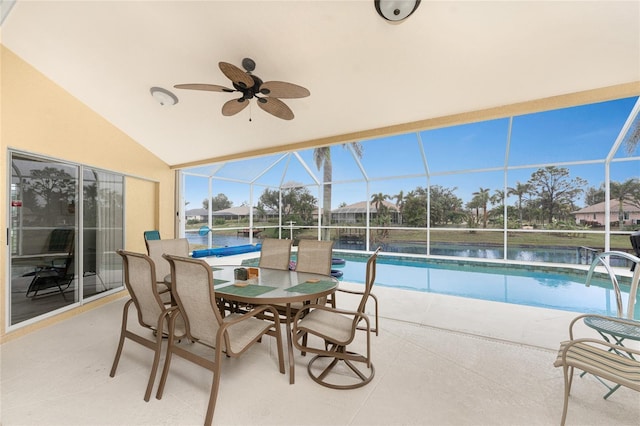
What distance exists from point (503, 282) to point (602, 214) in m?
3.48

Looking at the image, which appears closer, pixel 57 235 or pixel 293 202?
pixel 57 235

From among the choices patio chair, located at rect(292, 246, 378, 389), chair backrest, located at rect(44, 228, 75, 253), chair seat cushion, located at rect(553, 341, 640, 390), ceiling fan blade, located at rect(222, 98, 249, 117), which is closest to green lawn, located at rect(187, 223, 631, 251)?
chair backrest, located at rect(44, 228, 75, 253)

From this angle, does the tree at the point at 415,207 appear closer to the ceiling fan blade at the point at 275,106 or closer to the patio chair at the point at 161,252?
the ceiling fan blade at the point at 275,106

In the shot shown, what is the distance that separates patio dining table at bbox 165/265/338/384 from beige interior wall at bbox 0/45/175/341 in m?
2.26

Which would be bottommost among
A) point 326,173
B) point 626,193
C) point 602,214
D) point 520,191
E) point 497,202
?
point 602,214

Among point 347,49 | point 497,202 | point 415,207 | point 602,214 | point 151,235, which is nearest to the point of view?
point 347,49

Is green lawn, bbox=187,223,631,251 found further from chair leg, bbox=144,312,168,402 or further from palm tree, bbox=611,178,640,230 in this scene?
chair leg, bbox=144,312,168,402

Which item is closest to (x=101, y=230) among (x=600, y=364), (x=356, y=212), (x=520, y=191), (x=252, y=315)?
(x=252, y=315)

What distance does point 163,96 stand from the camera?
11.2 feet

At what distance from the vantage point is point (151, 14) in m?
2.44

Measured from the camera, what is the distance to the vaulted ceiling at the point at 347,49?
217 cm

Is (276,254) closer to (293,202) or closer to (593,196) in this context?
(293,202)

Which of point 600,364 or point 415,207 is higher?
point 415,207

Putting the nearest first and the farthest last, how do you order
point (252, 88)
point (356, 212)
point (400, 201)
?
point (252, 88), point (356, 212), point (400, 201)
